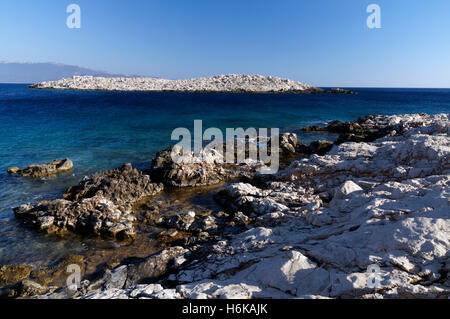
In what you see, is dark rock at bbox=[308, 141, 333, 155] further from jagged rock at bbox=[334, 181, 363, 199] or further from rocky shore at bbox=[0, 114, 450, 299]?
jagged rock at bbox=[334, 181, 363, 199]

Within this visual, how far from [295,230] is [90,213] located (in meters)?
8.19

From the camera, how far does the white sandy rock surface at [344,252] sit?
180 inches

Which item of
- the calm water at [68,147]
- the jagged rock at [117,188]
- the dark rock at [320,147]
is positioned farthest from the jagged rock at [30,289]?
the dark rock at [320,147]

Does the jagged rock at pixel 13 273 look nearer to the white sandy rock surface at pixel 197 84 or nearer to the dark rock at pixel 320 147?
the dark rock at pixel 320 147

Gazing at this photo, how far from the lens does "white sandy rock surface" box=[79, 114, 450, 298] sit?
4570 mm

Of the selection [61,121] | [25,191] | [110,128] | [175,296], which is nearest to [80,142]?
A: [110,128]

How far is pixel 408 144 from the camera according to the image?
38.8ft

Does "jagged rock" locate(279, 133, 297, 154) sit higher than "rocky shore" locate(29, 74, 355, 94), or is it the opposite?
→ "rocky shore" locate(29, 74, 355, 94)

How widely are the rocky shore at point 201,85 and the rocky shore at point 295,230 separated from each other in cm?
9424

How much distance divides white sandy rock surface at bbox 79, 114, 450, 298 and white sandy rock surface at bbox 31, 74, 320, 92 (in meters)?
99.0

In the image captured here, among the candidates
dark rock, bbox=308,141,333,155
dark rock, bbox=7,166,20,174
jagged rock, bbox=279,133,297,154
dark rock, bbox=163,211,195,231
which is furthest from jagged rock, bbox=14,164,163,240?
dark rock, bbox=308,141,333,155

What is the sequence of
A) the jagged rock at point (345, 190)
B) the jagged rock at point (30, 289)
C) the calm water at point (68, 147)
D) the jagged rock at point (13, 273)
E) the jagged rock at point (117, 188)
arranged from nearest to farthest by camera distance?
the jagged rock at point (30, 289), the jagged rock at point (13, 273), the jagged rock at point (345, 190), the calm water at point (68, 147), the jagged rock at point (117, 188)

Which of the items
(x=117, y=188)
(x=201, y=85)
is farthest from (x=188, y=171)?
(x=201, y=85)

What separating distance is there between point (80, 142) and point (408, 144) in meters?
25.9
